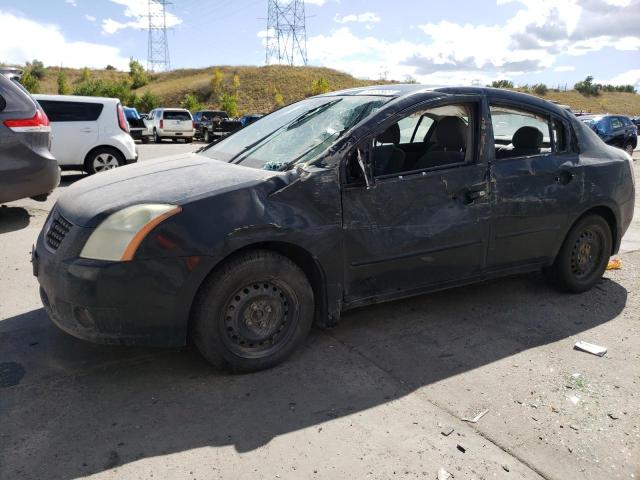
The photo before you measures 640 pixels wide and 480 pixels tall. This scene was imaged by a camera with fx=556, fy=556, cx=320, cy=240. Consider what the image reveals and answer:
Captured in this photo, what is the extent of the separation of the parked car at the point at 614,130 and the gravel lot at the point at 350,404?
1825 cm

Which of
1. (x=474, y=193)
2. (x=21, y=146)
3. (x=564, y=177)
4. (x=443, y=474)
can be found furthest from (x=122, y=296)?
(x=21, y=146)

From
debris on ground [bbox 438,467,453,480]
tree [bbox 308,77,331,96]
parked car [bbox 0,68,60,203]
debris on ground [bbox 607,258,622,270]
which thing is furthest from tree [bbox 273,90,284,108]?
debris on ground [bbox 438,467,453,480]

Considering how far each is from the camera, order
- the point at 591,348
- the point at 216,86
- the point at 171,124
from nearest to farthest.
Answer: the point at 591,348
the point at 171,124
the point at 216,86

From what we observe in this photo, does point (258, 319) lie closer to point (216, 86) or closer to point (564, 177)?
point (564, 177)

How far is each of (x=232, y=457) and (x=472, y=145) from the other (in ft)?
8.68

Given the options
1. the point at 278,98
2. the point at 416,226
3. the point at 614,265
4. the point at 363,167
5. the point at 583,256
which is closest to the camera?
the point at 363,167

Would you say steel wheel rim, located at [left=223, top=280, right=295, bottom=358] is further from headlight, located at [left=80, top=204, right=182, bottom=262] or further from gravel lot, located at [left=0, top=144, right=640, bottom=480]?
headlight, located at [left=80, top=204, right=182, bottom=262]

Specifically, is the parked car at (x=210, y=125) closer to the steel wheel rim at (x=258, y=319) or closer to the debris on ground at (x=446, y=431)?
the steel wheel rim at (x=258, y=319)

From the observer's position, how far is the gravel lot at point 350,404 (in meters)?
2.52

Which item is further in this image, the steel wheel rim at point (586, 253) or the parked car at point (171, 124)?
the parked car at point (171, 124)

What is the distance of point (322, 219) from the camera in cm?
328

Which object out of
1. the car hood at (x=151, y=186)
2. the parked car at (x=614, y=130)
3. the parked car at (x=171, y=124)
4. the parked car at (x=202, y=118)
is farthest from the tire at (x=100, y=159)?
the parked car at (x=202, y=118)

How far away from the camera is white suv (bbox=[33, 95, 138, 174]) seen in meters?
10.7

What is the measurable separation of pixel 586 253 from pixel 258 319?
304 centimetres
